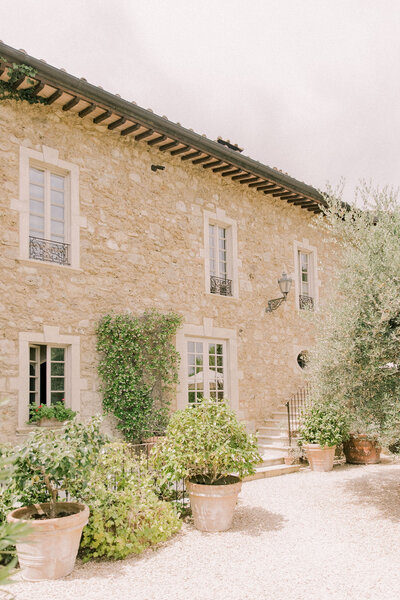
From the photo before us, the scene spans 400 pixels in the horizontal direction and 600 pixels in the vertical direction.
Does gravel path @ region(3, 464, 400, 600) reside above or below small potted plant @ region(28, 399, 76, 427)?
below

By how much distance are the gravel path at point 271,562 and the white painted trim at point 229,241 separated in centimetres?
472

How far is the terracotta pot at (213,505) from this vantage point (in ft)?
16.0

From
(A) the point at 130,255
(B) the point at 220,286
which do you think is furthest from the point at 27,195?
(B) the point at 220,286

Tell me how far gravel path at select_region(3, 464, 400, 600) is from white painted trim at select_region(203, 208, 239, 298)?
472cm

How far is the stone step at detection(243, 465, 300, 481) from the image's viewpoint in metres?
7.50

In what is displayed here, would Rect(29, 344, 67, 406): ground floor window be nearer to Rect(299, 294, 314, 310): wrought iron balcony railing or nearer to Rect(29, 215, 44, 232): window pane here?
Rect(29, 215, 44, 232): window pane

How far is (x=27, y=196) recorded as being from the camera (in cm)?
706

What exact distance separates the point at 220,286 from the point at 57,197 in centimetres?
365

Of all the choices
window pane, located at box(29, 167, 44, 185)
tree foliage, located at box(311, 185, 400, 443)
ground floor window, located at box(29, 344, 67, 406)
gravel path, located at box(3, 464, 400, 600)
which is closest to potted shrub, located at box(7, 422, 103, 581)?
gravel path, located at box(3, 464, 400, 600)

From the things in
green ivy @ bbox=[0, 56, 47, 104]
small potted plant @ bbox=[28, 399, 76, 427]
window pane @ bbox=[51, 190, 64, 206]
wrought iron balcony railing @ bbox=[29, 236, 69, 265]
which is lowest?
small potted plant @ bbox=[28, 399, 76, 427]

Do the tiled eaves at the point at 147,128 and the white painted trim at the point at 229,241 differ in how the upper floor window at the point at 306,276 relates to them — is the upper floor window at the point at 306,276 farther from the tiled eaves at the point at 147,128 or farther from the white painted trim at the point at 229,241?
the white painted trim at the point at 229,241

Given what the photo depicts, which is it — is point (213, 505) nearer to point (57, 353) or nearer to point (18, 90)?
point (57, 353)

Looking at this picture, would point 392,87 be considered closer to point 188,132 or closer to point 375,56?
point 375,56

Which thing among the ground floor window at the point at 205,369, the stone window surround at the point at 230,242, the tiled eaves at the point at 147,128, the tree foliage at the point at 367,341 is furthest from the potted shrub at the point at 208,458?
the tiled eaves at the point at 147,128
